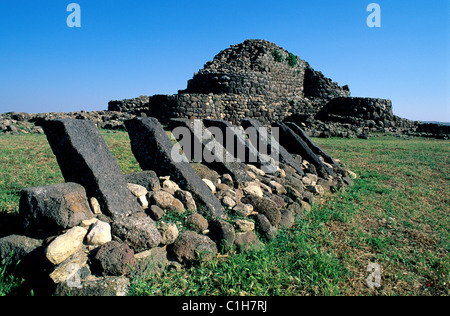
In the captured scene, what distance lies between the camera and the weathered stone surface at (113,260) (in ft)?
6.89

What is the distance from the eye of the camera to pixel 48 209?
2.27 meters

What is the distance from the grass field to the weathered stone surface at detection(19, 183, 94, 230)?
1.38 feet

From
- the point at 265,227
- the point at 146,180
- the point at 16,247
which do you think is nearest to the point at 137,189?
the point at 146,180

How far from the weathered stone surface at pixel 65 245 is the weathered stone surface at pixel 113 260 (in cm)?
18

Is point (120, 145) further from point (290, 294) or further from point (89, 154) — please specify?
point (290, 294)

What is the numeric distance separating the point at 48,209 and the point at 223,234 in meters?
1.46

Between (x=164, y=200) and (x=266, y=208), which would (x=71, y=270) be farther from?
(x=266, y=208)

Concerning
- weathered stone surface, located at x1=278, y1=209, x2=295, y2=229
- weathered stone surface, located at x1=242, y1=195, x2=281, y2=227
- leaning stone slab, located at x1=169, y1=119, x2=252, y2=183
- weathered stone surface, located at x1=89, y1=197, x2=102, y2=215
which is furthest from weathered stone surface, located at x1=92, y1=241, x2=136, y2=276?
leaning stone slab, located at x1=169, y1=119, x2=252, y2=183

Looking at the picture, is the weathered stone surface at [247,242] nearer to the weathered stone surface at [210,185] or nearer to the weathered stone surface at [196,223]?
the weathered stone surface at [196,223]

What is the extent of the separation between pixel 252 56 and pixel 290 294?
22.3m

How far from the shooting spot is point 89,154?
2.83 metres

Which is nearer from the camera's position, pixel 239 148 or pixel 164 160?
pixel 164 160

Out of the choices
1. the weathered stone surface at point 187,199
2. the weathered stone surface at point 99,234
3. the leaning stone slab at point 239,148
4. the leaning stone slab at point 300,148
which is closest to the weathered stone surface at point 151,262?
the weathered stone surface at point 99,234
